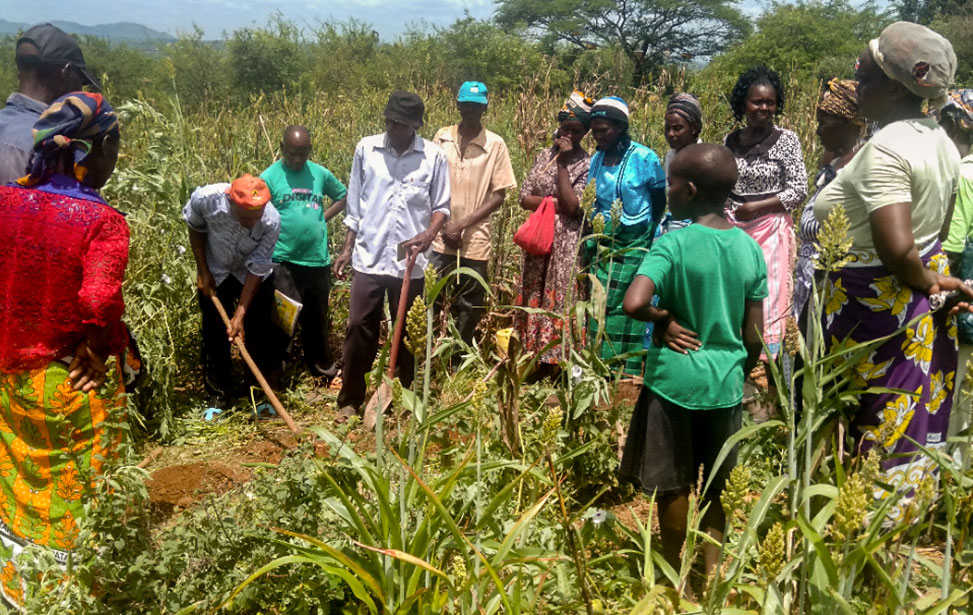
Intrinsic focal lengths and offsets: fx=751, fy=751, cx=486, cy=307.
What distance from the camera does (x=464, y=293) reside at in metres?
4.50

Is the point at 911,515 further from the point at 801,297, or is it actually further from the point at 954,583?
Answer: the point at 801,297

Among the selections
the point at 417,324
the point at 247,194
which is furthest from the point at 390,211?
the point at 417,324

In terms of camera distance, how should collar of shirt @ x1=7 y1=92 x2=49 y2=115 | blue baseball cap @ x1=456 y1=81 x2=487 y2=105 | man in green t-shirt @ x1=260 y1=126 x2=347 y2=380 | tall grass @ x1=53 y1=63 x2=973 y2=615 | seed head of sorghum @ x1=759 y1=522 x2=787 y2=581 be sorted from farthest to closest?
blue baseball cap @ x1=456 y1=81 x2=487 y2=105
man in green t-shirt @ x1=260 y1=126 x2=347 y2=380
collar of shirt @ x1=7 y1=92 x2=49 y2=115
tall grass @ x1=53 y1=63 x2=973 y2=615
seed head of sorghum @ x1=759 y1=522 x2=787 y2=581

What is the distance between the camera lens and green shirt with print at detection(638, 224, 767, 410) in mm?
2057

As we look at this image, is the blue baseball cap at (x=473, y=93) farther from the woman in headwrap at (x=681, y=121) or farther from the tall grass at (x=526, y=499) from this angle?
the woman in headwrap at (x=681, y=121)

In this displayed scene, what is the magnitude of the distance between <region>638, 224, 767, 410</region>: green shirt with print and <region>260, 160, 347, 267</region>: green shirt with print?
2.55 m

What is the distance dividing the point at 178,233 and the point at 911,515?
361cm

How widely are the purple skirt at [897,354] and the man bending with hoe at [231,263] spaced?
8.11 feet

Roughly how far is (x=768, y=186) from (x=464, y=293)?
1.80 metres

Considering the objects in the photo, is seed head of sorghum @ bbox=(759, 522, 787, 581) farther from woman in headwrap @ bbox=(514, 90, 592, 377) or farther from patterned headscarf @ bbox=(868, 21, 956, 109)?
woman in headwrap @ bbox=(514, 90, 592, 377)

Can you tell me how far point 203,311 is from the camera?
3.90 m

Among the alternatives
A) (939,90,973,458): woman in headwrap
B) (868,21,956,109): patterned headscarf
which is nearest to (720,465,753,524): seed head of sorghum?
(868,21,956,109): patterned headscarf

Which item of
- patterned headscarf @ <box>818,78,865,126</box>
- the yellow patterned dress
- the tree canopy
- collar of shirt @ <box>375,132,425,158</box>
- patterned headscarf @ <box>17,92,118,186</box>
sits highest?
the tree canopy

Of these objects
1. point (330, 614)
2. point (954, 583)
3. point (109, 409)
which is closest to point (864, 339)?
point (954, 583)
